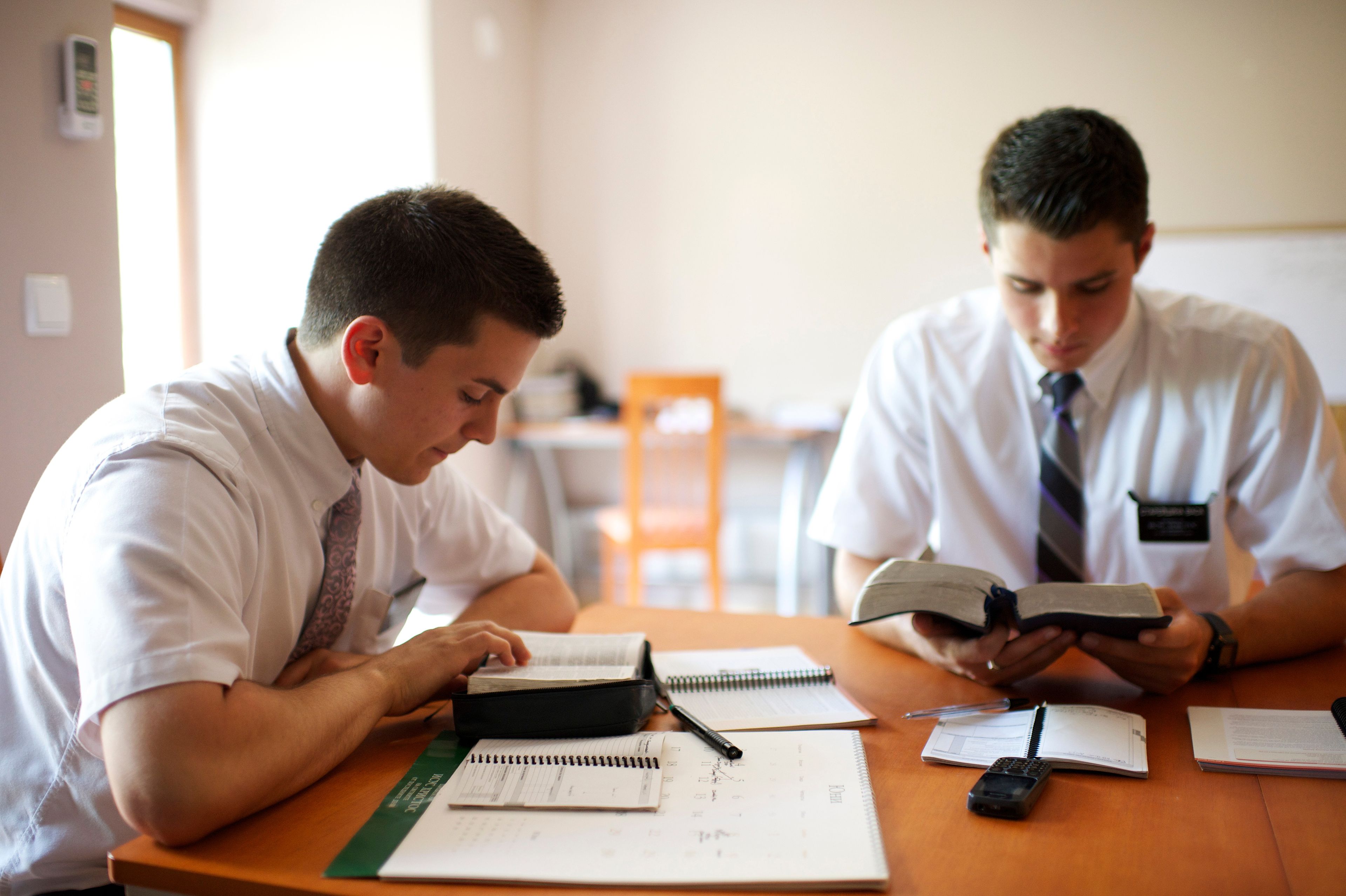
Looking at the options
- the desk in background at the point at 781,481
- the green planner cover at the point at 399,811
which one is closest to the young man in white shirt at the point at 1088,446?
the green planner cover at the point at 399,811

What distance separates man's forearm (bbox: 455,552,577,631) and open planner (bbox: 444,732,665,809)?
409mm

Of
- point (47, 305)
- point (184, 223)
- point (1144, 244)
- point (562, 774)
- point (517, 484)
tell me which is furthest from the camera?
point (517, 484)

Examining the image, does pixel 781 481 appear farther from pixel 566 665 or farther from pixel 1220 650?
pixel 566 665

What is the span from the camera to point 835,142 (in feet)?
13.6

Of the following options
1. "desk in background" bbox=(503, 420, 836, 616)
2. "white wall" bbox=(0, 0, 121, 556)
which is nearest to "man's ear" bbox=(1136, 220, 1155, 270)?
"white wall" bbox=(0, 0, 121, 556)

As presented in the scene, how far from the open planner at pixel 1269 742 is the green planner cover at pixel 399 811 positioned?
2.54 ft

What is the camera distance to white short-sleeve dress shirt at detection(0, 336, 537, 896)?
2.78ft

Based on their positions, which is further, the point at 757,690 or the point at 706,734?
the point at 757,690

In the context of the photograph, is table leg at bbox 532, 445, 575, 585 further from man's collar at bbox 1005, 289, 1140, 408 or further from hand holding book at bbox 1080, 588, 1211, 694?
hand holding book at bbox 1080, 588, 1211, 694

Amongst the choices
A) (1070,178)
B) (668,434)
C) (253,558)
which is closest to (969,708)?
(1070,178)

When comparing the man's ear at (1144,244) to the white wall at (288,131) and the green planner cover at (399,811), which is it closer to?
the green planner cover at (399,811)

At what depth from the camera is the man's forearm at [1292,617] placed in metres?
1.30

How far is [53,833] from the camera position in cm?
98

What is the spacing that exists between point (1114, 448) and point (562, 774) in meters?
1.07
